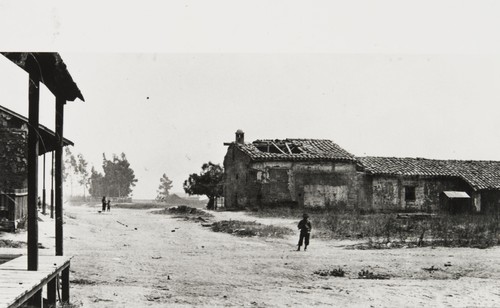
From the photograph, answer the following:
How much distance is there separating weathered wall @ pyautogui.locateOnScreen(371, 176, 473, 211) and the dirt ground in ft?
50.3

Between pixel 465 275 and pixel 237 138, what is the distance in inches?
964

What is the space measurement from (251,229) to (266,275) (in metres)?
9.64

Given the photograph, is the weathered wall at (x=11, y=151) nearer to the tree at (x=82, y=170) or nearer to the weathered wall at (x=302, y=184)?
the weathered wall at (x=302, y=184)

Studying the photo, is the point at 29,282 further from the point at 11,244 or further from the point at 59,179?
the point at 11,244

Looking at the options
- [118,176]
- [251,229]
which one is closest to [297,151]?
[251,229]

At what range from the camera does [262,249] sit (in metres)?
14.7

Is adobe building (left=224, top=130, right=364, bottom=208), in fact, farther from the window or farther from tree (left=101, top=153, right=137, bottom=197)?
tree (left=101, top=153, right=137, bottom=197)

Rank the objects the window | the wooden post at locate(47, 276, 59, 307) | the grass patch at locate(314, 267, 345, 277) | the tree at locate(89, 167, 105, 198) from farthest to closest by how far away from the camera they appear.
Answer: the tree at locate(89, 167, 105, 198)
the window
the grass patch at locate(314, 267, 345, 277)
the wooden post at locate(47, 276, 59, 307)

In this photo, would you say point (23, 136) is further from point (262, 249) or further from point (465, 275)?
point (465, 275)

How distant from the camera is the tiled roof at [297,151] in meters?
29.9

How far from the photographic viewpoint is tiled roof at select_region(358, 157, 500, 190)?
102 ft

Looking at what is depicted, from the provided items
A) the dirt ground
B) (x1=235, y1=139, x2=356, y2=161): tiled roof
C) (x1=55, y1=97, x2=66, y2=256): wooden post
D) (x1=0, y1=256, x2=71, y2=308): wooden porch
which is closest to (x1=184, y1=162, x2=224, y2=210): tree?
(x1=235, y1=139, x2=356, y2=161): tiled roof

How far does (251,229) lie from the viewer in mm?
19750

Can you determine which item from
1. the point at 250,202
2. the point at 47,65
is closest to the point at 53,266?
the point at 47,65
